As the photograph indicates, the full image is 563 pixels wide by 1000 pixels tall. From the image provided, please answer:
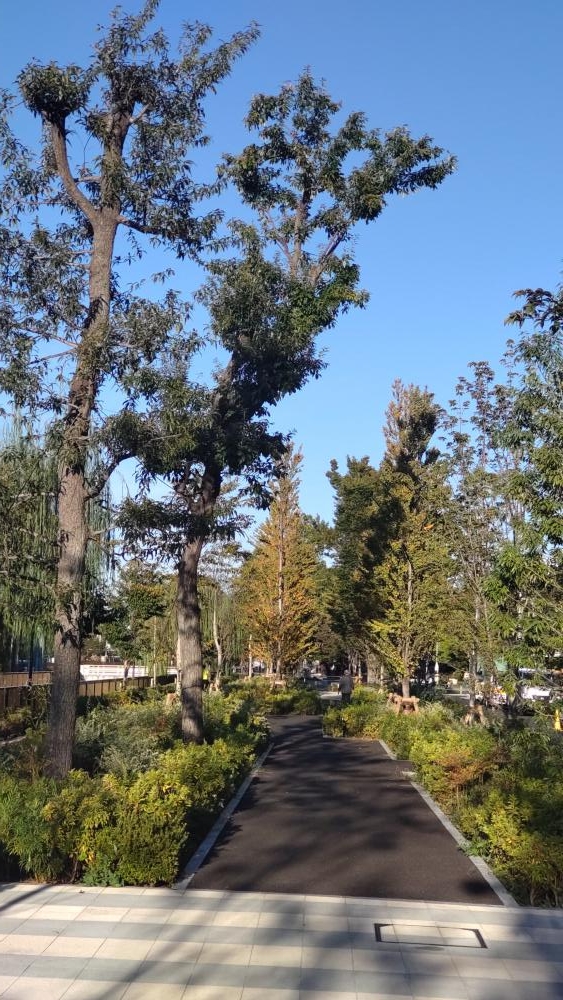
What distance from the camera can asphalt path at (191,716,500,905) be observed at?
7.87 meters

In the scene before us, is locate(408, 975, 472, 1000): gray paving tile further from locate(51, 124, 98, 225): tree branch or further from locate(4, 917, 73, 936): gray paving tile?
locate(51, 124, 98, 225): tree branch

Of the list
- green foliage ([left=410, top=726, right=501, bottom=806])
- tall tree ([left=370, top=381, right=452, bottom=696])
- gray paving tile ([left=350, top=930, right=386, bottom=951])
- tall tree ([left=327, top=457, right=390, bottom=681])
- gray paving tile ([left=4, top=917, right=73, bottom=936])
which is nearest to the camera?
gray paving tile ([left=350, top=930, right=386, bottom=951])

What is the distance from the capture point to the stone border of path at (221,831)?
7755mm

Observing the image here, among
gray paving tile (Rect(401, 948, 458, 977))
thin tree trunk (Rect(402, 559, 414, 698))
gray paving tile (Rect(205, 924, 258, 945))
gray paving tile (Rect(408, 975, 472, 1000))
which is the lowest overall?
gray paving tile (Rect(408, 975, 472, 1000))

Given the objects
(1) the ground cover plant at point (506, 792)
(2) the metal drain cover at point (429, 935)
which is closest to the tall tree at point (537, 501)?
(1) the ground cover plant at point (506, 792)

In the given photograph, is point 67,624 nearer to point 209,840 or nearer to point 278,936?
point 209,840

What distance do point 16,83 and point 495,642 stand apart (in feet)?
40.7

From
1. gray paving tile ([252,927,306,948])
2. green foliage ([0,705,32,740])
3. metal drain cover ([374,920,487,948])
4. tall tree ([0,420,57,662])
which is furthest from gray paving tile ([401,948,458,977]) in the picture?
green foliage ([0,705,32,740])

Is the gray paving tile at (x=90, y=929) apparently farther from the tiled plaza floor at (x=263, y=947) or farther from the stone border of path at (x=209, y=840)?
the stone border of path at (x=209, y=840)

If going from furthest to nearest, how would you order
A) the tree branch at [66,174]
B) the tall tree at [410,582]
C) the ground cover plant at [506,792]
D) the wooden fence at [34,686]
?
the tall tree at [410,582] < the wooden fence at [34,686] < the tree branch at [66,174] < the ground cover plant at [506,792]

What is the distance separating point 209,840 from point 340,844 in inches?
61.5

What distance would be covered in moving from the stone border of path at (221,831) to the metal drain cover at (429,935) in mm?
945

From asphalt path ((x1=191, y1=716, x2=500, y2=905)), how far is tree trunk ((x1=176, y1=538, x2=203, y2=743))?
5.06 feet

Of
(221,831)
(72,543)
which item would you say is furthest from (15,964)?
(72,543)
